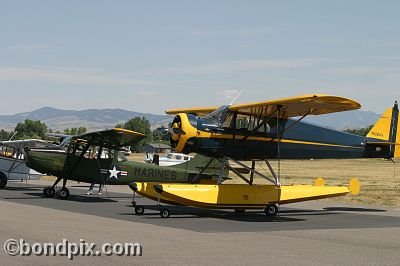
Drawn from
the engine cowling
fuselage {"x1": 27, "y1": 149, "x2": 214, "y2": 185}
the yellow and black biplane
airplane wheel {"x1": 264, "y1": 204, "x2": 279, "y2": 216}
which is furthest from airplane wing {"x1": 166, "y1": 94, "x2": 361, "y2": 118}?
fuselage {"x1": 27, "y1": 149, "x2": 214, "y2": 185}

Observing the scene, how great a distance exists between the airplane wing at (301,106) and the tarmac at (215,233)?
10.5ft

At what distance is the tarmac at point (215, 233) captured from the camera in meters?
9.61

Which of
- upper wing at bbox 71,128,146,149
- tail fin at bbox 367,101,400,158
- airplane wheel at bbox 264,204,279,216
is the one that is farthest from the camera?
upper wing at bbox 71,128,146,149

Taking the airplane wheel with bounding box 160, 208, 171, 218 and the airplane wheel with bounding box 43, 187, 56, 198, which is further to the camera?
the airplane wheel with bounding box 43, 187, 56, 198

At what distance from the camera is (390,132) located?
22.4 metres

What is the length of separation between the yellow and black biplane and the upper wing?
3975mm

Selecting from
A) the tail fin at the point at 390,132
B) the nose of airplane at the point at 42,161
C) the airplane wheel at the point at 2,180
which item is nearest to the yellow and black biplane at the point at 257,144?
the tail fin at the point at 390,132

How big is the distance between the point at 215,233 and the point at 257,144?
632 cm

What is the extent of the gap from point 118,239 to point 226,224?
4.91 m

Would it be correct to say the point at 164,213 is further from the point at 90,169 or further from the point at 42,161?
the point at 42,161

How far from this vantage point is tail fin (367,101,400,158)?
22.1 metres

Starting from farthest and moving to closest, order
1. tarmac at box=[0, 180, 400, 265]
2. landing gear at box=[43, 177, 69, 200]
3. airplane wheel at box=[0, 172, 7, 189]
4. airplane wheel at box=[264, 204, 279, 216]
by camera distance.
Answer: airplane wheel at box=[0, 172, 7, 189] < landing gear at box=[43, 177, 69, 200] < airplane wheel at box=[264, 204, 279, 216] < tarmac at box=[0, 180, 400, 265]

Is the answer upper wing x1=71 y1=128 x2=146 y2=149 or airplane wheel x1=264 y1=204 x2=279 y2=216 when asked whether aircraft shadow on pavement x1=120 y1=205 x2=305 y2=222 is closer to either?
airplane wheel x1=264 y1=204 x2=279 y2=216

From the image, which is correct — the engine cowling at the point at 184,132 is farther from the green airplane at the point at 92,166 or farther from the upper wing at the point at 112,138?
the green airplane at the point at 92,166
